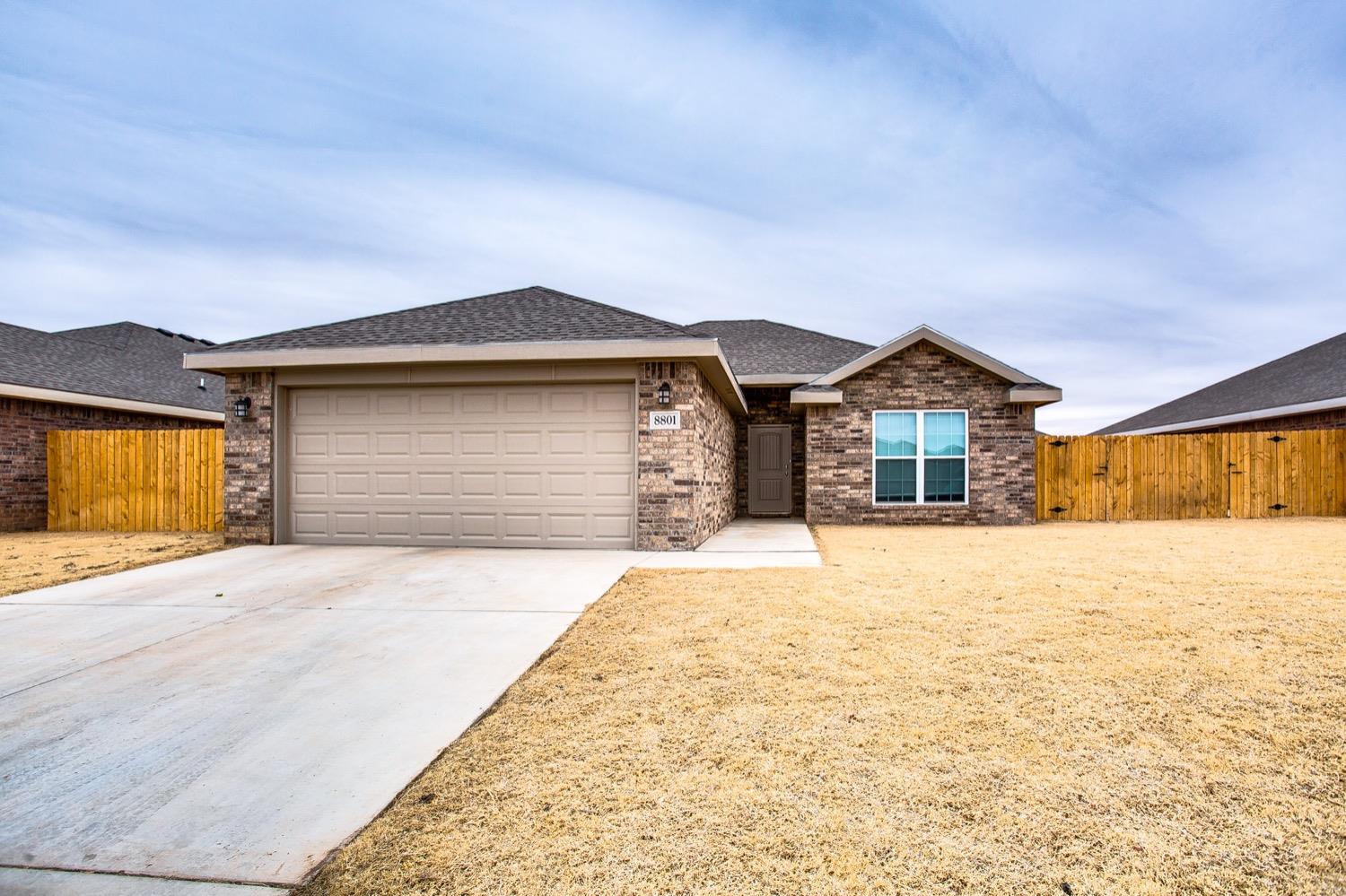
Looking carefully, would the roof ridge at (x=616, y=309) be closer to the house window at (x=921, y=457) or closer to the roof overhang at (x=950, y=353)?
the roof overhang at (x=950, y=353)

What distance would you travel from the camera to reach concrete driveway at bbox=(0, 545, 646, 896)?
2.10 m

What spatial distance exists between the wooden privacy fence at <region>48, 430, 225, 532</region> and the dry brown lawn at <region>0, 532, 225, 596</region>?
391 millimetres

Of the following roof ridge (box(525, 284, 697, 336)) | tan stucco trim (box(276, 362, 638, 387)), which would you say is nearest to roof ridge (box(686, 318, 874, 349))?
roof ridge (box(525, 284, 697, 336))

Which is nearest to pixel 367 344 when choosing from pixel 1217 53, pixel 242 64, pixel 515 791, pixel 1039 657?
pixel 242 64

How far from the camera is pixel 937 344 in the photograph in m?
13.1

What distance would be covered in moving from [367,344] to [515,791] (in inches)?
320

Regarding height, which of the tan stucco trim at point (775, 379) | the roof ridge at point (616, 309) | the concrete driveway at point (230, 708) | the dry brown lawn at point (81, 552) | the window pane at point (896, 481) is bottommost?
Result: the dry brown lawn at point (81, 552)

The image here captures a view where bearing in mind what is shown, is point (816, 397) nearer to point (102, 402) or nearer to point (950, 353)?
point (950, 353)

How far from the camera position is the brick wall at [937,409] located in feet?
43.0

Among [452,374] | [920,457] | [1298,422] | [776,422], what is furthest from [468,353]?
[1298,422]

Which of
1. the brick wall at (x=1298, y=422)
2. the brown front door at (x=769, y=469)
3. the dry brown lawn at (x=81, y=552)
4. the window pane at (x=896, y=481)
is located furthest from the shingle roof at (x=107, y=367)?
the brick wall at (x=1298, y=422)

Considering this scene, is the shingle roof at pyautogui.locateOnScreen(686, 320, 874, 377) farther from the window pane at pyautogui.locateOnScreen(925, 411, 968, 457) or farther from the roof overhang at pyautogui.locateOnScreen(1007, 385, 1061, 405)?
the roof overhang at pyautogui.locateOnScreen(1007, 385, 1061, 405)

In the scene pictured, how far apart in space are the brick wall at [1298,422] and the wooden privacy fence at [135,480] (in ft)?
77.5

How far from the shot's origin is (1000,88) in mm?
12391
